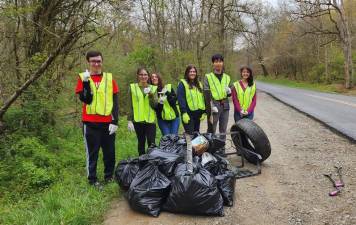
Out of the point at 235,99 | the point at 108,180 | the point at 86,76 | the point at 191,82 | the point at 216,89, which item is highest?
the point at 86,76

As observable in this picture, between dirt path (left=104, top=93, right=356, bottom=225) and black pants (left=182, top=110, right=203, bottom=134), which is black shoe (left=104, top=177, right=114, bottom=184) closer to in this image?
dirt path (left=104, top=93, right=356, bottom=225)

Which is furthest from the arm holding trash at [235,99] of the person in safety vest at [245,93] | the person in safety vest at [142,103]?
the person in safety vest at [142,103]

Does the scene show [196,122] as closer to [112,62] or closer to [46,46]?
[46,46]

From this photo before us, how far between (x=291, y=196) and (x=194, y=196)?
1470mm

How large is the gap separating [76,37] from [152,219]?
496 centimetres

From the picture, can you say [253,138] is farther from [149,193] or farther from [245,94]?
[149,193]

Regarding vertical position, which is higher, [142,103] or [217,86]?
[217,86]

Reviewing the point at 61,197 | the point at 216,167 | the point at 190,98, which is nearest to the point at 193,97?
the point at 190,98

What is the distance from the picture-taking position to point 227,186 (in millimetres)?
4945

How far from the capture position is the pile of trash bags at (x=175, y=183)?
4.50 metres

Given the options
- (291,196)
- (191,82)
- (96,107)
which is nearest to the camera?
(291,196)

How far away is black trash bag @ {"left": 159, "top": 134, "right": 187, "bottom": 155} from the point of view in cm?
567

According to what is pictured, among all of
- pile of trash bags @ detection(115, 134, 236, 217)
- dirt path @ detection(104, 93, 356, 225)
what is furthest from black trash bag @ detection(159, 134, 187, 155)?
dirt path @ detection(104, 93, 356, 225)

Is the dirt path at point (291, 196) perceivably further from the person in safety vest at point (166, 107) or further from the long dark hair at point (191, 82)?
the long dark hair at point (191, 82)
